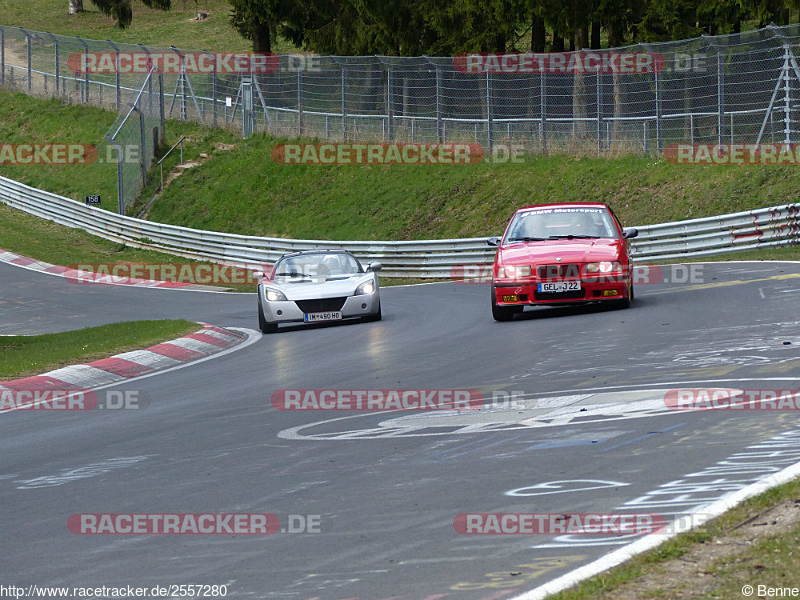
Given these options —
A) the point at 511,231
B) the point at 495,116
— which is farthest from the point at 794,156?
the point at 511,231

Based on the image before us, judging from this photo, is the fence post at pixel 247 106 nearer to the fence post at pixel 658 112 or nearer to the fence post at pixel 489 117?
the fence post at pixel 489 117

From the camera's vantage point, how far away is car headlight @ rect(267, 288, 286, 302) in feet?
54.9

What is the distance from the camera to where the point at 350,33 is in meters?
41.6

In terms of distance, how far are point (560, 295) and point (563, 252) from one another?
1.84ft

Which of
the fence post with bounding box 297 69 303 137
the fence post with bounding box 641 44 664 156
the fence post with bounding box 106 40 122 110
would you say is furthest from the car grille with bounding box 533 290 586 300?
the fence post with bounding box 106 40 122 110

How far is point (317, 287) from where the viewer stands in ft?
55.5

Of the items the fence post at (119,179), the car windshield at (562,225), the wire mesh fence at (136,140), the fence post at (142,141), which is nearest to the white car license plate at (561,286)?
the car windshield at (562,225)

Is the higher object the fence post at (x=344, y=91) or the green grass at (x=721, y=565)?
the fence post at (x=344, y=91)

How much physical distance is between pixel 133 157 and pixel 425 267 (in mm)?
15770

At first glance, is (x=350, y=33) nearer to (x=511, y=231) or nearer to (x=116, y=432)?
(x=511, y=231)

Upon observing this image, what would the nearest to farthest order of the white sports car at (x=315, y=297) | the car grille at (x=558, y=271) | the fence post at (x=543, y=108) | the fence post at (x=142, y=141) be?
the car grille at (x=558, y=271)
the white sports car at (x=315, y=297)
the fence post at (x=543, y=108)
the fence post at (x=142, y=141)

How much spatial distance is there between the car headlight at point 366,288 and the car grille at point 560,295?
318 cm

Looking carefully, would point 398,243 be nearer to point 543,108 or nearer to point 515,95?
point 515,95

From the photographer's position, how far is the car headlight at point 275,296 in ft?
54.9
